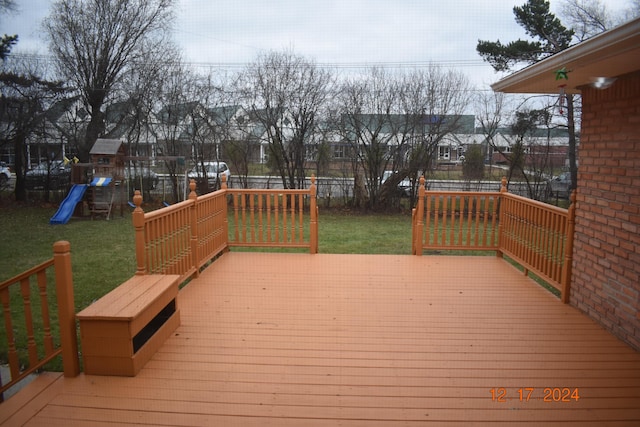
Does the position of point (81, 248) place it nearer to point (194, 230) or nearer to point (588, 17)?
point (194, 230)

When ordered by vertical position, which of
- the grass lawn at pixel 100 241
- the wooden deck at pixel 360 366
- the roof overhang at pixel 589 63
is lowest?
the grass lawn at pixel 100 241

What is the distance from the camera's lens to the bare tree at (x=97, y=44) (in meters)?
14.1

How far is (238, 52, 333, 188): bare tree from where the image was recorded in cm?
1288

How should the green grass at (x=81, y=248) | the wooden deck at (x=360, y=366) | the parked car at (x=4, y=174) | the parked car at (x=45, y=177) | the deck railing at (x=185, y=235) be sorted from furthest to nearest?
the parked car at (x=45, y=177) < the parked car at (x=4, y=174) < the green grass at (x=81, y=248) < the deck railing at (x=185, y=235) < the wooden deck at (x=360, y=366)

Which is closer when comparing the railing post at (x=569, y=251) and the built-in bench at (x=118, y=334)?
the built-in bench at (x=118, y=334)

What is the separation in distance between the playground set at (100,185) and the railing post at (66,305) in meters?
9.44

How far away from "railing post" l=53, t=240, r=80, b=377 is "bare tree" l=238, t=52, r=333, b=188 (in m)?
10.7

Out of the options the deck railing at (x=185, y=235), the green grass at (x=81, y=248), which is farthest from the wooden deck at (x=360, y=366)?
the green grass at (x=81, y=248)

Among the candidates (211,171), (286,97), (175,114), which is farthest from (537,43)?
(175,114)

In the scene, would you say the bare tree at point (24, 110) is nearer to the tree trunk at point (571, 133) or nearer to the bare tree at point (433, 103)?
the bare tree at point (433, 103)

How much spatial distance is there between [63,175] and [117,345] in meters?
13.9

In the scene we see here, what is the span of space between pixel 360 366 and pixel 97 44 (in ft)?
48.4

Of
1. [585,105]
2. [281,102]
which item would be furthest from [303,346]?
[281,102]

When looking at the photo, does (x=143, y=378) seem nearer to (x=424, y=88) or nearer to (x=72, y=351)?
(x=72, y=351)
